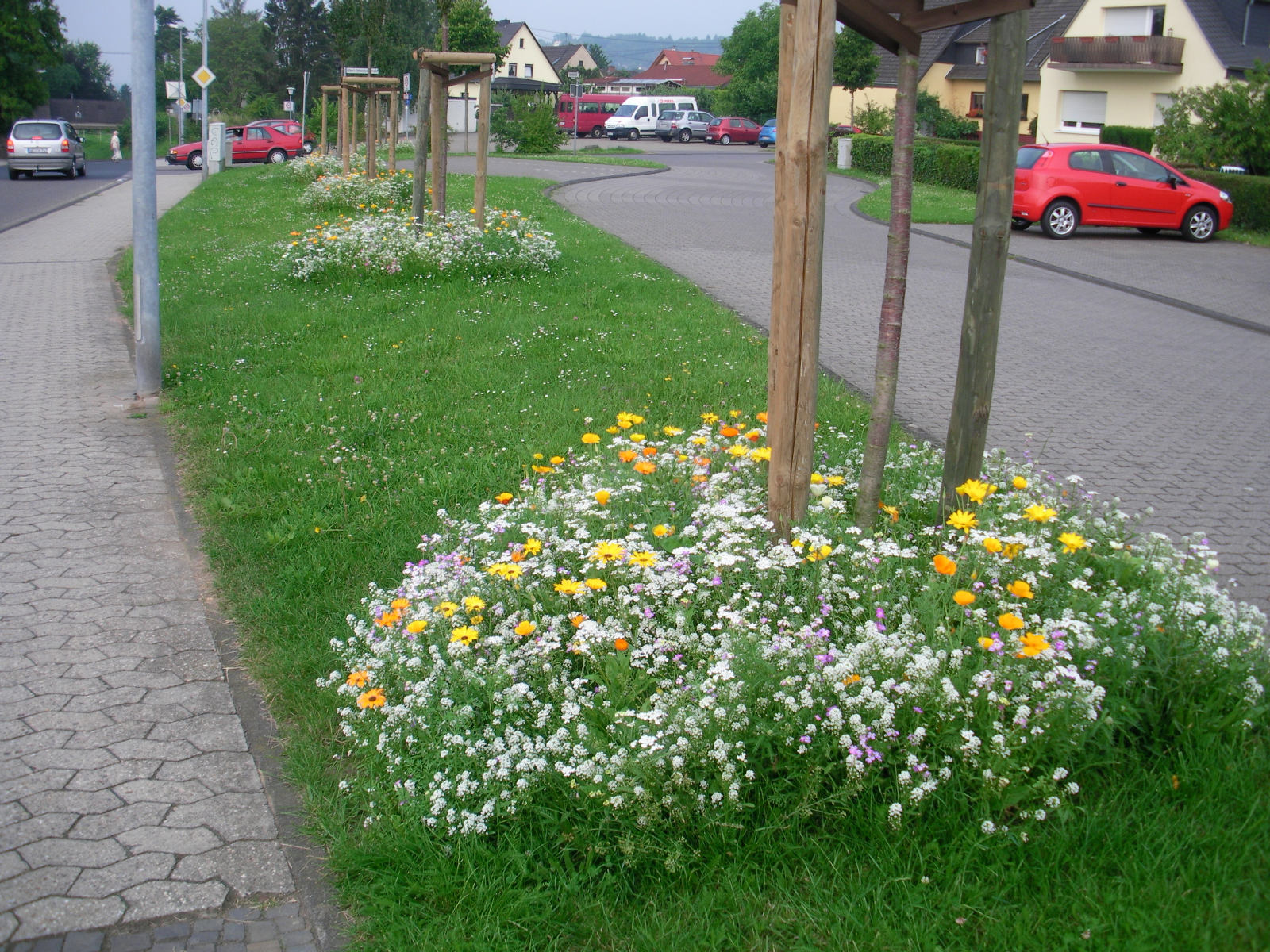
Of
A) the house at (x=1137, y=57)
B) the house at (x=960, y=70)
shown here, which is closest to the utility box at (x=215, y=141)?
the house at (x=960, y=70)

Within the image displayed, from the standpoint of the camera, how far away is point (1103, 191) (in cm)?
1939

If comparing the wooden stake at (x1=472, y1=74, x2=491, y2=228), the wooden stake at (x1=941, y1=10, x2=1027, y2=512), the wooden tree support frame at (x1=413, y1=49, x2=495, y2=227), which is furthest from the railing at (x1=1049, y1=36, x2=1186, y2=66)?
the wooden stake at (x1=941, y1=10, x2=1027, y2=512)

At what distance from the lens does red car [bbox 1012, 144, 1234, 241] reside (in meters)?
19.3

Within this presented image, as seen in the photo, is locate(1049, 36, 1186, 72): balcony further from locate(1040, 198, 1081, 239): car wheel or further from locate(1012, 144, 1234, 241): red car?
locate(1040, 198, 1081, 239): car wheel

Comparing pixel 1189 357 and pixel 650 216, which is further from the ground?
pixel 650 216

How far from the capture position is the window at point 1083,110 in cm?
4162

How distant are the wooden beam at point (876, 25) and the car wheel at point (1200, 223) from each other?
18634 millimetres

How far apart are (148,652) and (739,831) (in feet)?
8.26

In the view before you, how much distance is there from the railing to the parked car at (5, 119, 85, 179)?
3519cm

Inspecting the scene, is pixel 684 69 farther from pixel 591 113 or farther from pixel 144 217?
pixel 144 217

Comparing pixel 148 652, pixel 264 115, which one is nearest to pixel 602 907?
pixel 148 652

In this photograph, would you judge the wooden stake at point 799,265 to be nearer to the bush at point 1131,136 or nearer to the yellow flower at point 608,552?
the yellow flower at point 608,552

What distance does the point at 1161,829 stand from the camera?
2863 mm

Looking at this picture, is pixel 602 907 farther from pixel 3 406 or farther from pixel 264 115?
pixel 264 115
